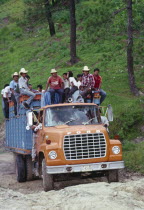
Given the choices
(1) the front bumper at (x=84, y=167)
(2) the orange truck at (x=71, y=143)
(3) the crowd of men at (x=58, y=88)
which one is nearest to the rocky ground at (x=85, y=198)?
(1) the front bumper at (x=84, y=167)

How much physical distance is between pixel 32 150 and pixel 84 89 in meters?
3.26

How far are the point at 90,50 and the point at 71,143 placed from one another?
2331 cm

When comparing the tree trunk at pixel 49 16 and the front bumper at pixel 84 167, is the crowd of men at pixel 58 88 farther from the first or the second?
the tree trunk at pixel 49 16

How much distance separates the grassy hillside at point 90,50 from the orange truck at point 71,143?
563 cm

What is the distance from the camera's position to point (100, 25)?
24281 mm

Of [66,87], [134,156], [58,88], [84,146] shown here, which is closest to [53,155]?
[84,146]

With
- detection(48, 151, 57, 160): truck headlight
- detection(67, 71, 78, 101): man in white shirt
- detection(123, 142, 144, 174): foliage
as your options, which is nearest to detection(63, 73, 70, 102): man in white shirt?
detection(67, 71, 78, 101): man in white shirt

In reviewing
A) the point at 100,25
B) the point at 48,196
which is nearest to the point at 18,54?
the point at 100,25

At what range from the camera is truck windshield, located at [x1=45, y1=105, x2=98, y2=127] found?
43.9ft

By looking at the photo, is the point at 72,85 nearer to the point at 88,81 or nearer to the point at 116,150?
the point at 88,81

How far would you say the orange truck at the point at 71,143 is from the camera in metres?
12.4

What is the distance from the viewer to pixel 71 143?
1248cm

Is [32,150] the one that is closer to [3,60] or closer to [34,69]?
[34,69]

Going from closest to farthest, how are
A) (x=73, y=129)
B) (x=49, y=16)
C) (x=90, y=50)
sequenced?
(x=73, y=129) → (x=90, y=50) → (x=49, y=16)
